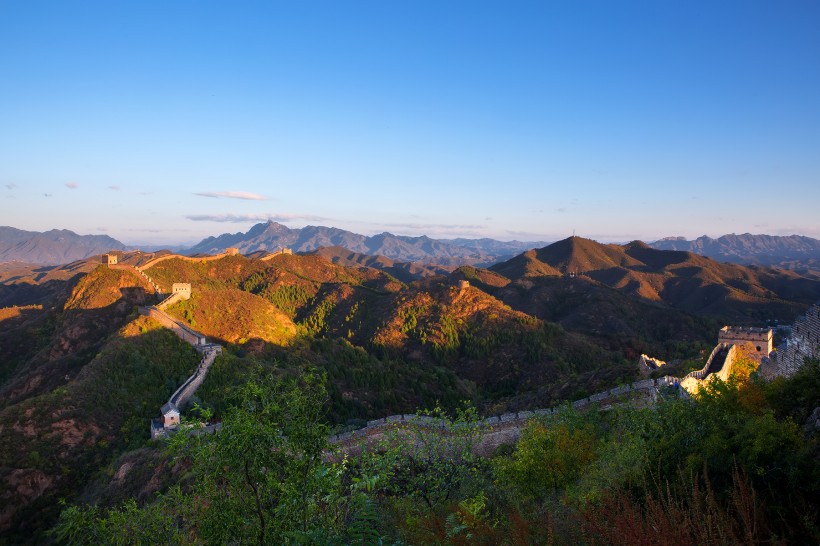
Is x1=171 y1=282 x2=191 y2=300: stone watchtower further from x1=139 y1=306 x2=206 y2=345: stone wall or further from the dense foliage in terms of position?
the dense foliage

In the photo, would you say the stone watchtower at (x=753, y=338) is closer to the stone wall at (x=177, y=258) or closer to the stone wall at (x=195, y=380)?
the stone wall at (x=195, y=380)

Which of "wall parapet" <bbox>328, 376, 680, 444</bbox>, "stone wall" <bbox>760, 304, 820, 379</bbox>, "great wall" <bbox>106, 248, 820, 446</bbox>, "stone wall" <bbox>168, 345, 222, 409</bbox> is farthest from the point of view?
"stone wall" <bbox>168, 345, 222, 409</bbox>

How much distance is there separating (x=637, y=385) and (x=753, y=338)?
14.3 meters

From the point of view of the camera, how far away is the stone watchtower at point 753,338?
112 feet

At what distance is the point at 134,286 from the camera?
58688 millimetres

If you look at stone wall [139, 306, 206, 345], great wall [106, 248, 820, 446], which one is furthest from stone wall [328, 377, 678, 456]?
stone wall [139, 306, 206, 345]

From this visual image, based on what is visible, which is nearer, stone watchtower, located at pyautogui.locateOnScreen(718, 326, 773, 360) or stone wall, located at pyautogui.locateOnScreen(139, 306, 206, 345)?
stone watchtower, located at pyautogui.locateOnScreen(718, 326, 773, 360)

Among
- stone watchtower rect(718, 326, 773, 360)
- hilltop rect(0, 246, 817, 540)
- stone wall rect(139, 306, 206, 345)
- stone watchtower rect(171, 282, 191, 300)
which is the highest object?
stone watchtower rect(718, 326, 773, 360)

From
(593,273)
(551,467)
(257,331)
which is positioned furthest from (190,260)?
(593,273)

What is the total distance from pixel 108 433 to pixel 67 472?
3607 millimetres

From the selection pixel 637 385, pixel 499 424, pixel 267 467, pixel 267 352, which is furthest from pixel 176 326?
pixel 267 467

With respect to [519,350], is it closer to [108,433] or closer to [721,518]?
[108,433]

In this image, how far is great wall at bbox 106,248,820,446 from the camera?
19062 millimetres

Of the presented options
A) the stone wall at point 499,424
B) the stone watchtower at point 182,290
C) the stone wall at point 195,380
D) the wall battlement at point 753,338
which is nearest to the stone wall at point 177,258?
the stone watchtower at point 182,290
